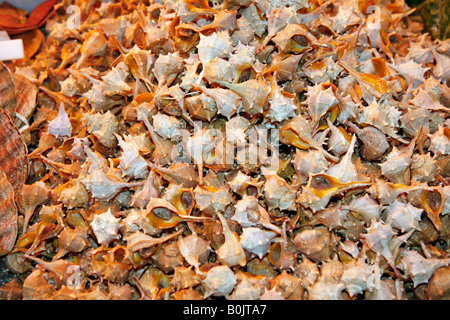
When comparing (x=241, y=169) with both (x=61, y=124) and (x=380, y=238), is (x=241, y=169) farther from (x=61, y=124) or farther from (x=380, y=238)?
(x=61, y=124)

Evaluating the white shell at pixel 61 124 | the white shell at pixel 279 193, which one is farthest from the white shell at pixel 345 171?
the white shell at pixel 61 124

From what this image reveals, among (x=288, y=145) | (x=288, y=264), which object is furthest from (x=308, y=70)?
(x=288, y=264)

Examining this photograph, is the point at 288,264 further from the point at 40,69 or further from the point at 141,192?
the point at 40,69

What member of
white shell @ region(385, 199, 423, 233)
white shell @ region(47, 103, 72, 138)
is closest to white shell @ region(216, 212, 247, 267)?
white shell @ region(385, 199, 423, 233)

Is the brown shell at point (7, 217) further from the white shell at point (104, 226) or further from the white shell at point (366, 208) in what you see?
the white shell at point (366, 208)

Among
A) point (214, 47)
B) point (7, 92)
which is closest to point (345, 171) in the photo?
point (214, 47)

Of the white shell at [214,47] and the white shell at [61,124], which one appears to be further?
the white shell at [61,124]
